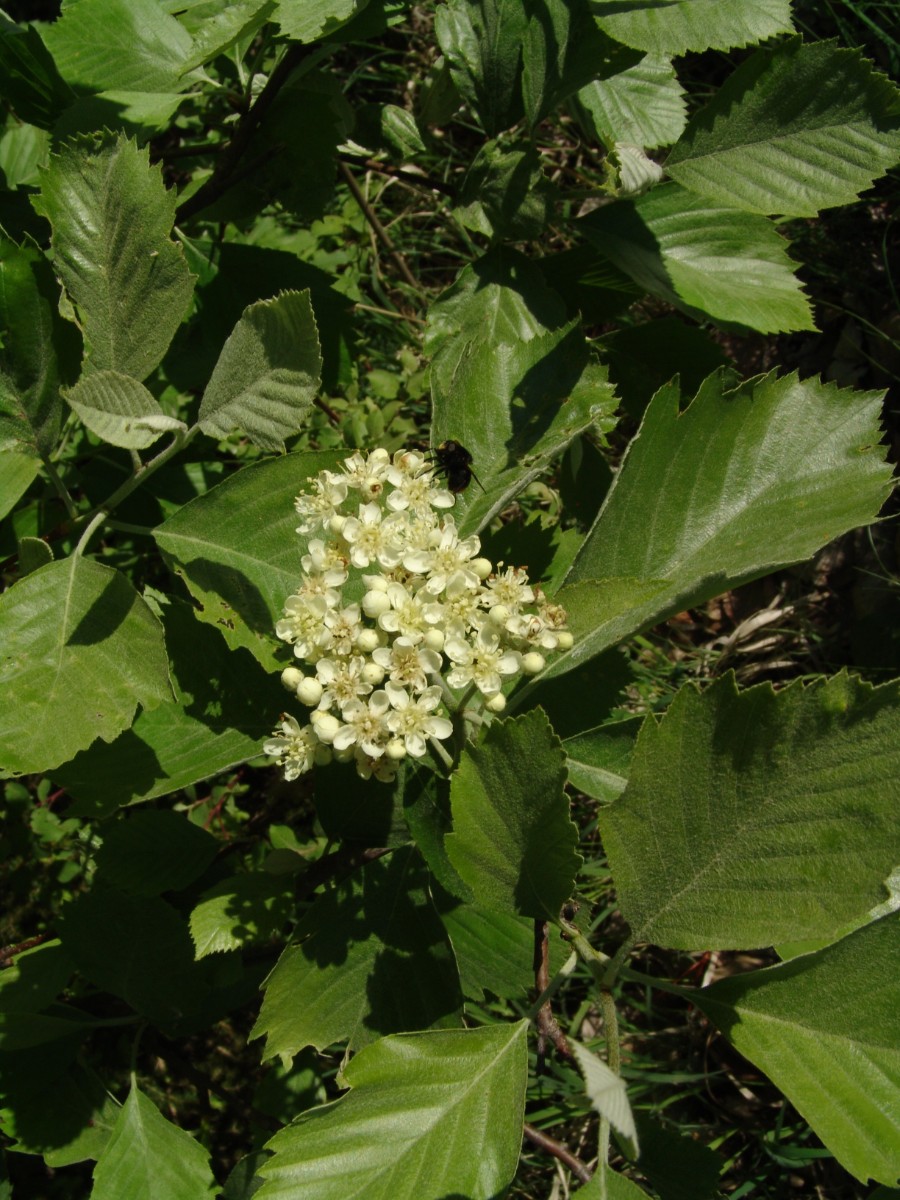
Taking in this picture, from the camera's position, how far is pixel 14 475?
1.84m

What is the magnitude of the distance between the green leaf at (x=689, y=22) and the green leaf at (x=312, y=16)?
1.46 feet

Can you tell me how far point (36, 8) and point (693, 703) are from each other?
3874mm

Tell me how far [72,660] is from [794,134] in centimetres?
173

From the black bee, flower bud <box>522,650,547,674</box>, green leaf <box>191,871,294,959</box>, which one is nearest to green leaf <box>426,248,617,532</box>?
the black bee

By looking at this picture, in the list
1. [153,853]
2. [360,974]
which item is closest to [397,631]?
[360,974]

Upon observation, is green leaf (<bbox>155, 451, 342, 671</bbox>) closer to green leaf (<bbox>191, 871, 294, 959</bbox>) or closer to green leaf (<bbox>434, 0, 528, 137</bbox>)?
green leaf (<bbox>191, 871, 294, 959</bbox>)

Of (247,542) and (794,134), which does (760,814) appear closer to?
(247,542)

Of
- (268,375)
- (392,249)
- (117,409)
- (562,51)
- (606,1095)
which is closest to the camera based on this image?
(606,1095)

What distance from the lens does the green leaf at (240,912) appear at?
175cm

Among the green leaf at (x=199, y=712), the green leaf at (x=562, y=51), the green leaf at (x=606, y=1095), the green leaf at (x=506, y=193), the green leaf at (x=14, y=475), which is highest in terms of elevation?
the green leaf at (x=562, y=51)

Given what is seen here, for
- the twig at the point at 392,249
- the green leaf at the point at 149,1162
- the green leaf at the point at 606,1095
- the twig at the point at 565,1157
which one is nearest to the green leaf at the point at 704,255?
the twig at the point at 392,249

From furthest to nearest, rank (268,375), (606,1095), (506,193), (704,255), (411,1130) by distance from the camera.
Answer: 1. (704,255)
2. (506,193)
3. (268,375)
4. (411,1130)
5. (606,1095)

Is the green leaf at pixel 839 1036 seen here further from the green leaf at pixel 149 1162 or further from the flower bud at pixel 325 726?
the green leaf at pixel 149 1162

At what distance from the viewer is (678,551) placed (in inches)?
70.0
